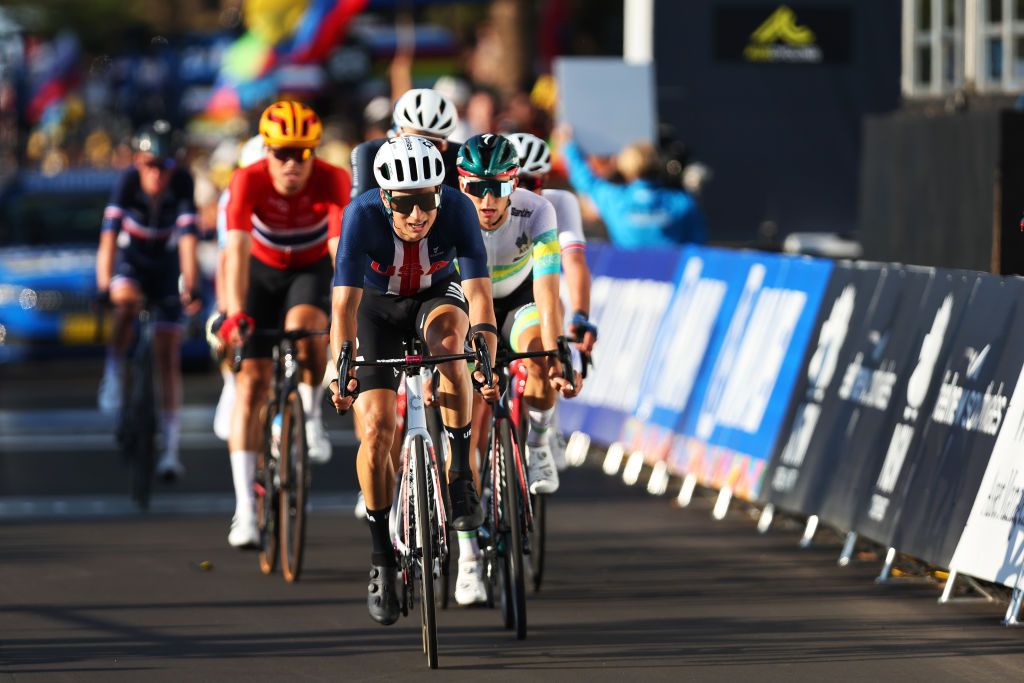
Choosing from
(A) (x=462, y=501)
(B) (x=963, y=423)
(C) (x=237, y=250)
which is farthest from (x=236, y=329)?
(B) (x=963, y=423)

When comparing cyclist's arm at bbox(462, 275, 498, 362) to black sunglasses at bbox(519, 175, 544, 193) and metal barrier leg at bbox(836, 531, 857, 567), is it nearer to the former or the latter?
black sunglasses at bbox(519, 175, 544, 193)

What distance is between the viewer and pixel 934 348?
10.6 metres

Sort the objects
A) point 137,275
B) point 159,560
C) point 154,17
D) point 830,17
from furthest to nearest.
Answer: point 154,17
point 830,17
point 137,275
point 159,560

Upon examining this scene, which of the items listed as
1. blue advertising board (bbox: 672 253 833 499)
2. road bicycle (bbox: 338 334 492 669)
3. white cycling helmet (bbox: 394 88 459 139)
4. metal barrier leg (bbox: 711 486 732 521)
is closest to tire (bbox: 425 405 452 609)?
road bicycle (bbox: 338 334 492 669)

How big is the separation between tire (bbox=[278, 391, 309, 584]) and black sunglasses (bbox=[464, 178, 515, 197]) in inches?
64.6

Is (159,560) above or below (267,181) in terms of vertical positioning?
below

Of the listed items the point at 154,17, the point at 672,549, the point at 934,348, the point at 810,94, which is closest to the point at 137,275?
the point at 672,549

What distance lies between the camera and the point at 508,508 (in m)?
9.16

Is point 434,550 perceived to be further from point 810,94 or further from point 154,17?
point 154,17

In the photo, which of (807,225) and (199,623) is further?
(807,225)

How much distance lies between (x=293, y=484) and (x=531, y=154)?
1982mm

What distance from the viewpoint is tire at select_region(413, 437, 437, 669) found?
8.38 m

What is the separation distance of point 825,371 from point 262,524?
3.19 metres

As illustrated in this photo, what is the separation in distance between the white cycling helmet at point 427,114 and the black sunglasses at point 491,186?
874 millimetres
